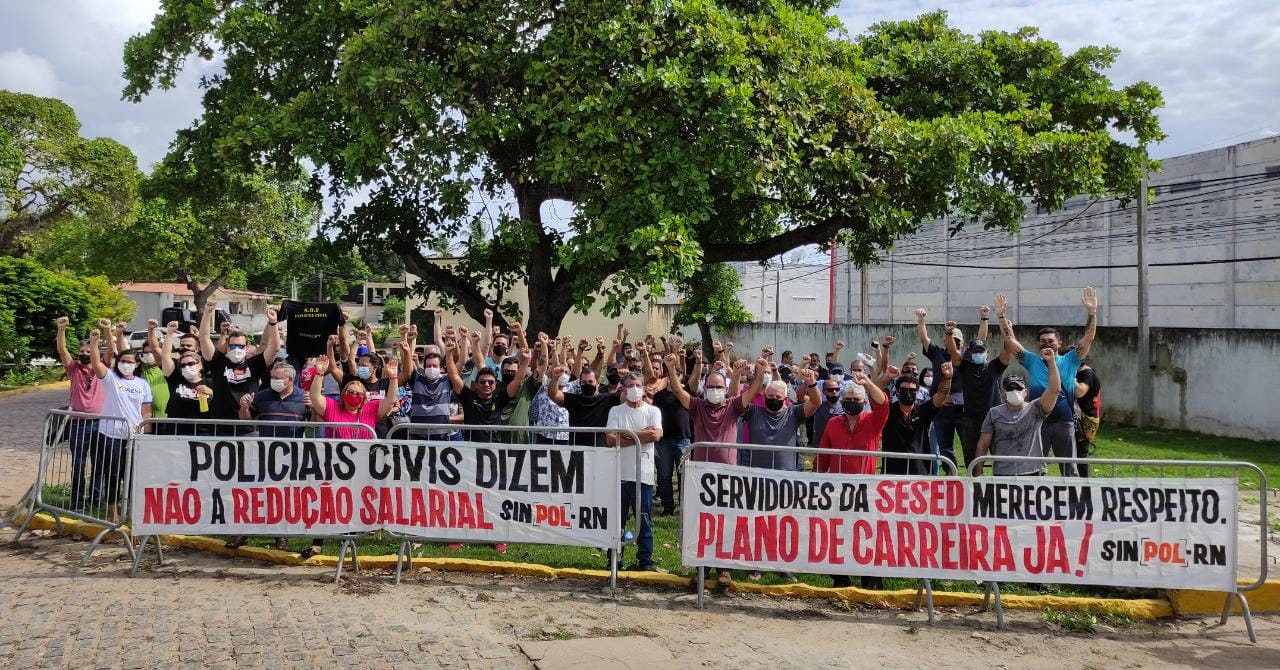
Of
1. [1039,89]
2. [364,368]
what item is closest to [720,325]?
[1039,89]

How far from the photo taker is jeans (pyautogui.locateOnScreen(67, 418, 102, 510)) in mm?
8422

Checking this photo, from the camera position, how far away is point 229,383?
29.3 feet

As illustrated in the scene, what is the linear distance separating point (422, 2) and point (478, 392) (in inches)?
247

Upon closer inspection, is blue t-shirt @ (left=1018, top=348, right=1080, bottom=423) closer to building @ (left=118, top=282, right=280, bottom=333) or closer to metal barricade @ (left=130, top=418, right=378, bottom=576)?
metal barricade @ (left=130, top=418, right=378, bottom=576)

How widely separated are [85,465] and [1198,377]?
19488 mm

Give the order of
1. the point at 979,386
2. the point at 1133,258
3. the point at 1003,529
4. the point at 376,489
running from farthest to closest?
1. the point at 1133,258
2. the point at 979,386
3. the point at 376,489
4. the point at 1003,529

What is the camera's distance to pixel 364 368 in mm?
9867

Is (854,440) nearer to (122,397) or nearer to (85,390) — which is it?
(122,397)

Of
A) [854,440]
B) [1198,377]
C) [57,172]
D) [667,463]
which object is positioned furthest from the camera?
[57,172]

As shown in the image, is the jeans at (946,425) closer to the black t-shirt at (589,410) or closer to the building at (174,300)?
the black t-shirt at (589,410)

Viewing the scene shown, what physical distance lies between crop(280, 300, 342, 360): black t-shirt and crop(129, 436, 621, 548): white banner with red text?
6511 millimetres

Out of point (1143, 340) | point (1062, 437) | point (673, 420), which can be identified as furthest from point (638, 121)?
point (1143, 340)

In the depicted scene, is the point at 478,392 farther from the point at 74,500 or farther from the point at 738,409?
the point at 74,500

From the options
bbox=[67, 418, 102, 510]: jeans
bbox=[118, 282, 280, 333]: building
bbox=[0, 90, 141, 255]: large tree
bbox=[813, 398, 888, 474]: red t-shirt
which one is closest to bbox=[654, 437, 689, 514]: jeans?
bbox=[813, 398, 888, 474]: red t-shirt
